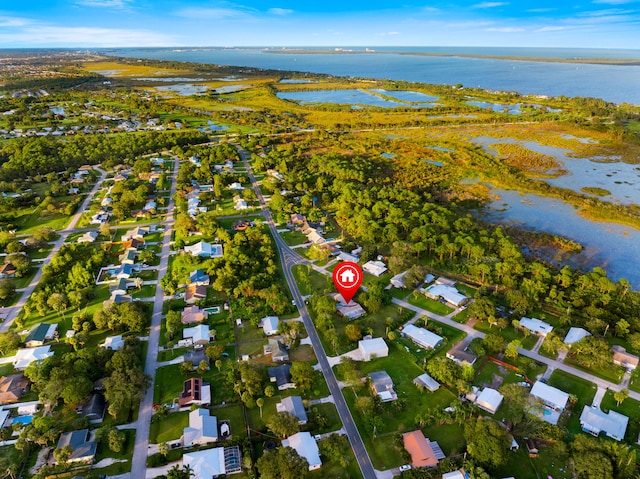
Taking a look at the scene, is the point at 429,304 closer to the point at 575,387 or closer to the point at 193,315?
the point at 575,387

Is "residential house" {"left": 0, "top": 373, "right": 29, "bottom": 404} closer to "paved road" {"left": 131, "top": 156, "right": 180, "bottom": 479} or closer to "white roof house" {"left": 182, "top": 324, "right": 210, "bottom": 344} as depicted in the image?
"paved road" {"left": 131, "top": 156, "right": 180, "bottom": 479}

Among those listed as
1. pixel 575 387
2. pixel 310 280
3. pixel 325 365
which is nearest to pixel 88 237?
pixel 310 280

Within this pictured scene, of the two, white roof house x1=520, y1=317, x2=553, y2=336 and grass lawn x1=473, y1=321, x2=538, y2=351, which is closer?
grass lawn x1=473, y1=321, x2=538, y2=351

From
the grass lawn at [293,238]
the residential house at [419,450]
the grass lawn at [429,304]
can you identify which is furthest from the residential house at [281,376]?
the grass lawn at [293,238]

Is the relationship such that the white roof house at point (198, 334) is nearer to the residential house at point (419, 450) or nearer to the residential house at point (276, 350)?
the residential house at point (276, 350)

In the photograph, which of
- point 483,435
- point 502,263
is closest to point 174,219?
point 502,263

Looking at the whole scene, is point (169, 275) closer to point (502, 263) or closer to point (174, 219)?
point (174, 219)

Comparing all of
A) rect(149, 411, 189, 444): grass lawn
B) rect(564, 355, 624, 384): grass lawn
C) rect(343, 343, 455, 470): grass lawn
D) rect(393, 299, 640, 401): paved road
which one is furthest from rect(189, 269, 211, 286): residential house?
rect(564, 355, 624, 384): grass lawn
